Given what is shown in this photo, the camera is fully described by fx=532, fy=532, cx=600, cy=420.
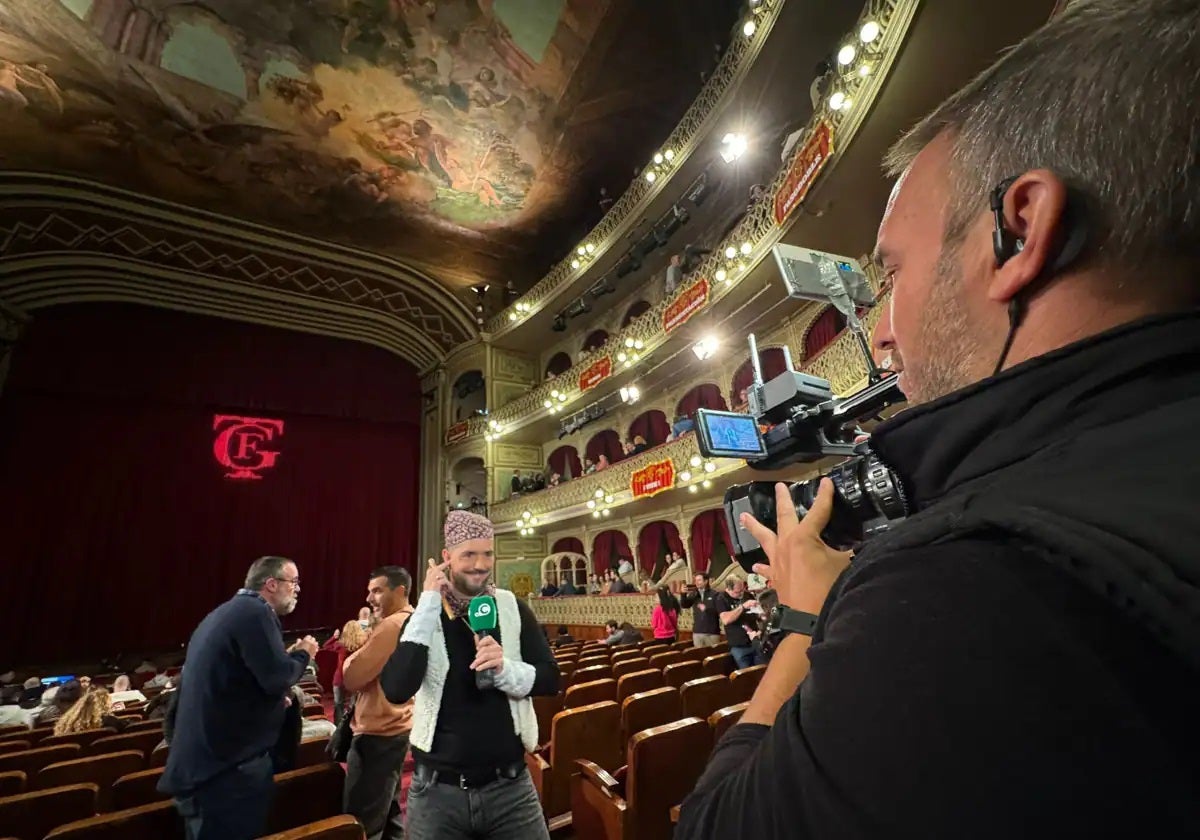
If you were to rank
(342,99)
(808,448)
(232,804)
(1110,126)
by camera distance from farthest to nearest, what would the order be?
1. (342,99)
2. (232,804)
3. (808,448)
4. (1110,126)

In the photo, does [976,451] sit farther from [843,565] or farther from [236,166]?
[236,166]

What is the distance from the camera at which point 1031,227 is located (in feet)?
1.92

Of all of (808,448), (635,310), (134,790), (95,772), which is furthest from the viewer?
(635,310)

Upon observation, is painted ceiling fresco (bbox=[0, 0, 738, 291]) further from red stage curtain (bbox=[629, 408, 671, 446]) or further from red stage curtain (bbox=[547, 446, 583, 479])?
red stage curtain (bbox=[547, 446, 583, 479])

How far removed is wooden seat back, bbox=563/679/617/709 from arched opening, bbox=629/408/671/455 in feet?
30.7

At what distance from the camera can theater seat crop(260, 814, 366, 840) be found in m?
1.45

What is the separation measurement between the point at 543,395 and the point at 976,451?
46.2 feet

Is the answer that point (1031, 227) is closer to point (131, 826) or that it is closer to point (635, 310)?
point (131, 826)

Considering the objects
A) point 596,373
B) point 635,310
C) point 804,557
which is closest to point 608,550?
point 596,373

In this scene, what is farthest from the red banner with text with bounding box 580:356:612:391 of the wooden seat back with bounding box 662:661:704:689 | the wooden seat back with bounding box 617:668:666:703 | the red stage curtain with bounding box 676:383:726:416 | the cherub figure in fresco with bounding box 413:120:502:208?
the wooden seat back with bounding box 617:668:666:703

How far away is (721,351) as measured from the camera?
37.5 ft

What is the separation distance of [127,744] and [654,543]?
10.3 meters

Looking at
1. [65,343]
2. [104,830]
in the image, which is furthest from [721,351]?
[65,343]

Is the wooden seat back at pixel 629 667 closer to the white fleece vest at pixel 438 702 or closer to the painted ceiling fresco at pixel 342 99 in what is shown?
the white fleece vest at pixel 438 702
